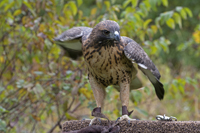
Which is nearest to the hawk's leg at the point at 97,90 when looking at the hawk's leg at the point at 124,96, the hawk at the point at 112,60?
the hawk at the point at 112,60

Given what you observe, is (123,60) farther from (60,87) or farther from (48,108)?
(48,108)

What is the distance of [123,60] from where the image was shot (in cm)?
284

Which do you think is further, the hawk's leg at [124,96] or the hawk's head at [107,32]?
the hawk's leg at [124,96]

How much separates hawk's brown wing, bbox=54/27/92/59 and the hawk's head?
1.22 ft

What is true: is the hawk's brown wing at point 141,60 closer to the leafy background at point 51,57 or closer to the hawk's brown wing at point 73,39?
the hawk's brown wing at point 73,39

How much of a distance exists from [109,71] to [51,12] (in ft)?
7.91

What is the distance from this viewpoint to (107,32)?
8.55 feet

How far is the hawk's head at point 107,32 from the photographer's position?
8.42ft

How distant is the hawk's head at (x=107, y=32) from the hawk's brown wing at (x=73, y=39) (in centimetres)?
37

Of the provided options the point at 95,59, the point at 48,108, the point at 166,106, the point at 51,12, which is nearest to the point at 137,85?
the point at 95,59

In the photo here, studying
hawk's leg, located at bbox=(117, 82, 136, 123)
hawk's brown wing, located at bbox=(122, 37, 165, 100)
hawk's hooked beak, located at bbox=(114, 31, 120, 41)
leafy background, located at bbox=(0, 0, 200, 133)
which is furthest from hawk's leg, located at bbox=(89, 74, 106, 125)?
leafy background, located at bbox=(0, 0, 200, 133)

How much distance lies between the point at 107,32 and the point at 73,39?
0.73 metres

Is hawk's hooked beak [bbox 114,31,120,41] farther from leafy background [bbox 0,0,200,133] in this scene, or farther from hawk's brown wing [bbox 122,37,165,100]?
leafy background [bbox 0,0,200,133]

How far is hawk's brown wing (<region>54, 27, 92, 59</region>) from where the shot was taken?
10.3ft
